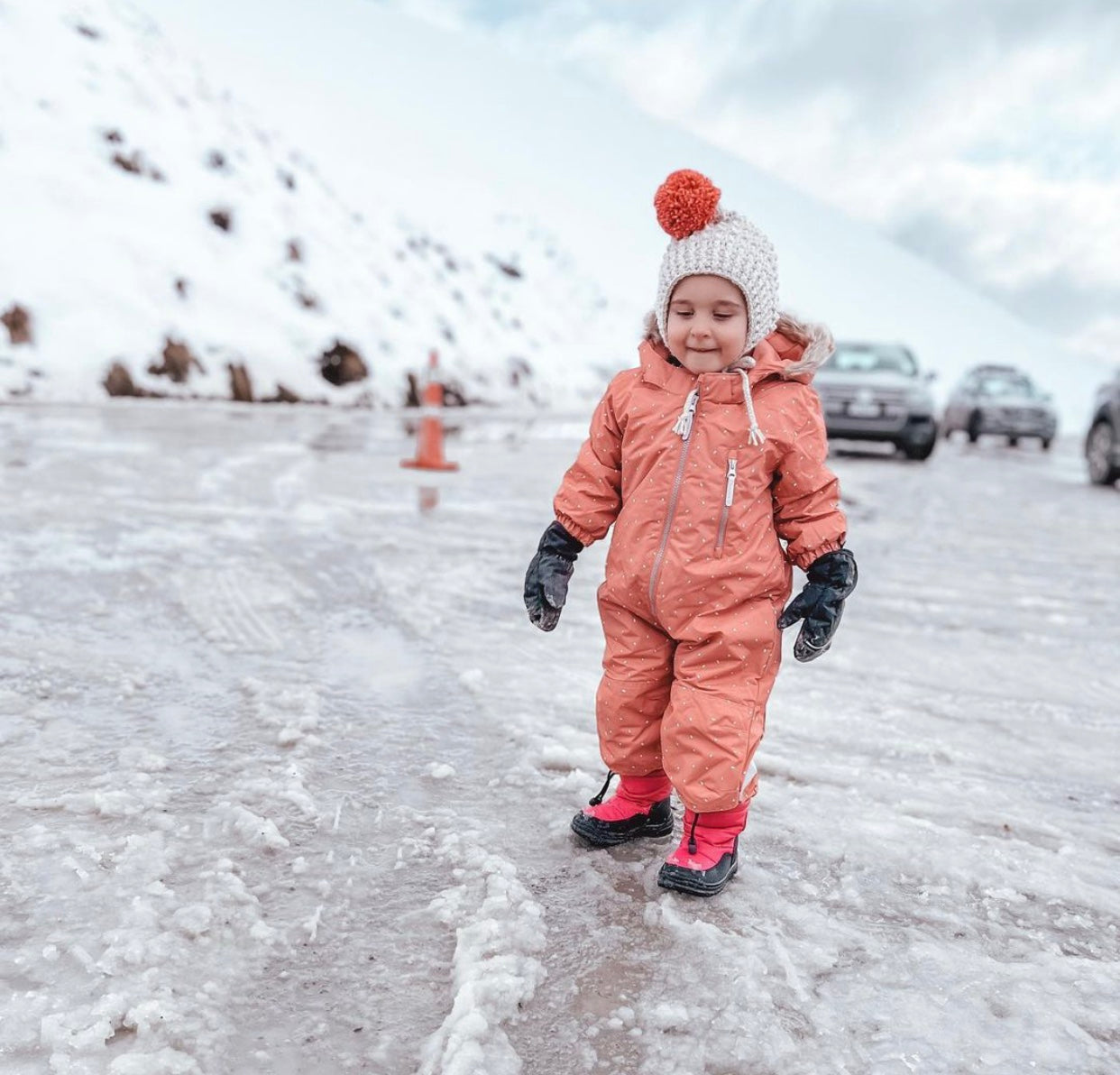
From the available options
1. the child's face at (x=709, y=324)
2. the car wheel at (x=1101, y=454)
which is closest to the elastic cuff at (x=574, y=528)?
the child's face at (x=709, y=324)

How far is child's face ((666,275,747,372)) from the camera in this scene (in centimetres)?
229

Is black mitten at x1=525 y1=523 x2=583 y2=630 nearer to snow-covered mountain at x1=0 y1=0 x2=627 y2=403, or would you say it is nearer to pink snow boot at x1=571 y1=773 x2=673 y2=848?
pink snow boot at x1=571 y1=773 x2=673 y2=848

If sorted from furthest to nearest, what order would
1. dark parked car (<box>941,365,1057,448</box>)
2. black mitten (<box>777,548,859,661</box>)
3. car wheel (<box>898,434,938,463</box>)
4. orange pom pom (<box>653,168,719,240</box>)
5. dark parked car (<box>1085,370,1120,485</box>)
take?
dark parked car (<box>941,365,1057,448</box>) → car wheel (<box>898,434,938,463</box>) → dark parked car (<box>1085,370,1120,485</box>) → orange pom pom (<box>653,168,719,240</box>) → black mitten (<box>777,548,859,661</box>)

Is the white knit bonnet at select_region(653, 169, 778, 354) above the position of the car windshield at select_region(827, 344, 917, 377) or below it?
above

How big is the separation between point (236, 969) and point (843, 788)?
1604mm

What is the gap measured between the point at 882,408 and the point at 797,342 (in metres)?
11.8

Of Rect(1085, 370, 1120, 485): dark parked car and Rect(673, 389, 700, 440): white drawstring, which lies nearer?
Rect(673, 389, 700, 440): white drawstring

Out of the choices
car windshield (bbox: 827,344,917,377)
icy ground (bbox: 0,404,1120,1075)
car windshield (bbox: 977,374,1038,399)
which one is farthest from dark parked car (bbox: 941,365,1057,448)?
icy ground (bbox: 0,404,1120,1075)

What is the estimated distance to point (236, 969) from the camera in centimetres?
184

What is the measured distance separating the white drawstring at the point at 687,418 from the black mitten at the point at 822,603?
1.26ft

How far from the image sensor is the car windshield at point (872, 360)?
14.2 meters

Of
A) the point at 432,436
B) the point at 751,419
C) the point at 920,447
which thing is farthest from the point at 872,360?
the point at 751,419

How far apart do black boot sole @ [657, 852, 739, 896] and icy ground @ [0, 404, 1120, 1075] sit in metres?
0.03

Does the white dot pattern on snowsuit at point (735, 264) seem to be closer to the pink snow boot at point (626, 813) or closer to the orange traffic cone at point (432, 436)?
the pink snow boot at point (626, 813)
